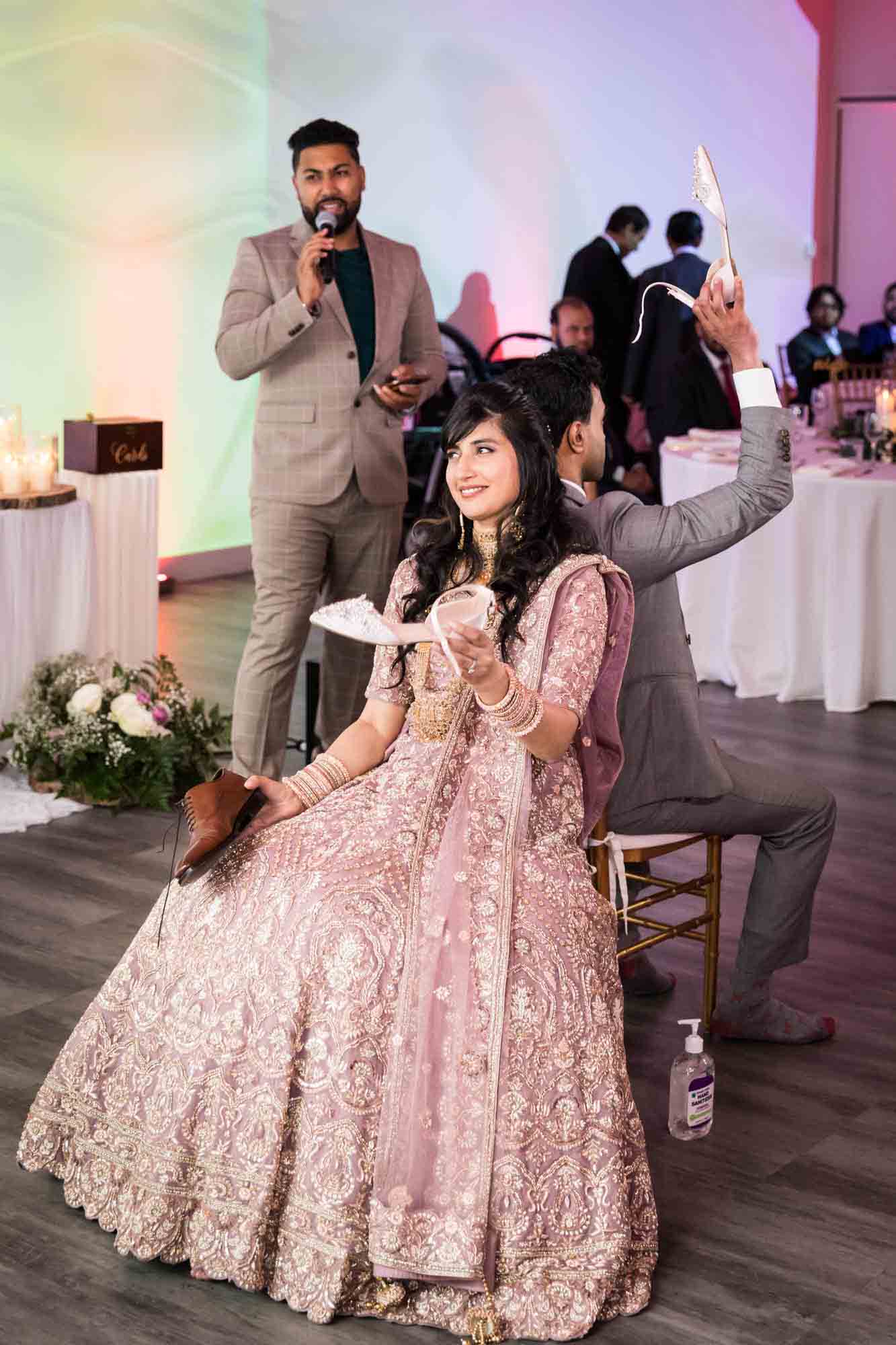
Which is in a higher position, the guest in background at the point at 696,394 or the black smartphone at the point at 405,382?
the guest in background at the point at 696,394

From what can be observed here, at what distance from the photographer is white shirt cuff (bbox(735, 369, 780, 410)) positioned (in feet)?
9.89

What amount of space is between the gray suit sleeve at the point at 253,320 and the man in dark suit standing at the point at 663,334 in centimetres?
361

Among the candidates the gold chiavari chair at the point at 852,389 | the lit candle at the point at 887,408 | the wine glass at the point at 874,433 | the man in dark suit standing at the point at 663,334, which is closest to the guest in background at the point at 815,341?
the man in dark suit standing at the point at 663,334

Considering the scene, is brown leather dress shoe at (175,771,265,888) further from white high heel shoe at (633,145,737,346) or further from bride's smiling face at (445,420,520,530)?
white high heel shoe at (633,145,737,346)

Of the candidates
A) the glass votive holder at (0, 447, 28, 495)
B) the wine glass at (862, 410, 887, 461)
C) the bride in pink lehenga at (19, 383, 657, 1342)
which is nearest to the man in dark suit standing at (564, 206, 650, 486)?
the wine glass at (862, 410, 887, 461)

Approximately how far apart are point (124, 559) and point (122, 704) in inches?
31.2

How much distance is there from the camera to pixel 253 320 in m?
4.62

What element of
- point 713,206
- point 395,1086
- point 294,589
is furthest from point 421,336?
point 395,1086

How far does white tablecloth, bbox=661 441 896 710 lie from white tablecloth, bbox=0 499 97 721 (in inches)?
87.9

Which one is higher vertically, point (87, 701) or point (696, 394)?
point (696, 394)

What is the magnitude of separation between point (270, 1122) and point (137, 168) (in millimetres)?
6337

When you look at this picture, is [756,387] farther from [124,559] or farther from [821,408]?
[821,408]

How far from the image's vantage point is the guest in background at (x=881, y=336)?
11.3m

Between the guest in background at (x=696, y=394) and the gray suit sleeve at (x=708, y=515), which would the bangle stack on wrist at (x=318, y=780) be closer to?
the gray suit sleeve at (x=708, y=515)
